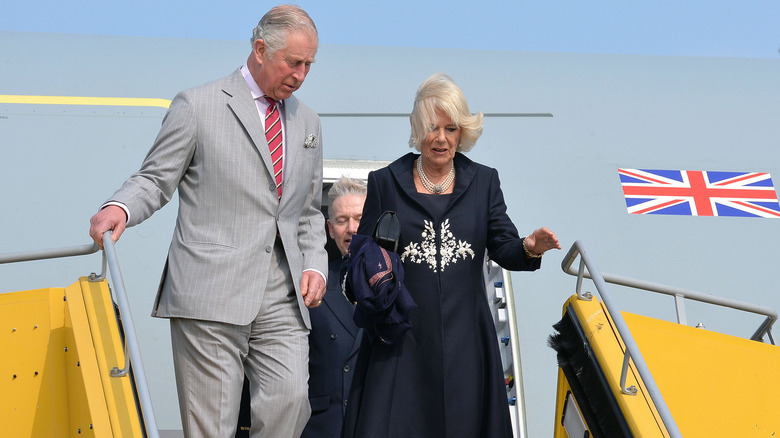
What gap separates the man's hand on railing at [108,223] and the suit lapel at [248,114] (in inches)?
21.6

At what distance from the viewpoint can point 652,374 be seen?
3494 mm

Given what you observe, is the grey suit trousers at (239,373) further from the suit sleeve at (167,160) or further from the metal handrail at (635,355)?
the metal handrail at (635,355)

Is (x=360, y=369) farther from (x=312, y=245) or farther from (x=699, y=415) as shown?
(x=699, y=415)

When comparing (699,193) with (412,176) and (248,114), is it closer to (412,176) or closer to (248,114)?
(412,176)

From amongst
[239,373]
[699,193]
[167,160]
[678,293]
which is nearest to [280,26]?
[167,160]

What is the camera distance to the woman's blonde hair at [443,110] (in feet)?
9.91

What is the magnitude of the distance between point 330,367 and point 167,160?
49.6 inches

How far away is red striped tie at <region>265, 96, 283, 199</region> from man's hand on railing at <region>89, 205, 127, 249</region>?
587 mm

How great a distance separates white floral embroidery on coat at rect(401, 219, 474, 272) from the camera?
3027mm

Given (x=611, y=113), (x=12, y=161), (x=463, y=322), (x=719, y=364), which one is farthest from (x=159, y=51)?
(x=719, y=364)

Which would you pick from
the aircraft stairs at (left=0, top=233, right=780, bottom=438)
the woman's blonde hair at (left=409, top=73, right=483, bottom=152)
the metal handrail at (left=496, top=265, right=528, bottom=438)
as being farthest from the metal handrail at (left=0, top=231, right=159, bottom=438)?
the metal handrail at (left=496, top=265, right=528, bottom=438)

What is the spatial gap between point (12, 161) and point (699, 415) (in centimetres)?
403

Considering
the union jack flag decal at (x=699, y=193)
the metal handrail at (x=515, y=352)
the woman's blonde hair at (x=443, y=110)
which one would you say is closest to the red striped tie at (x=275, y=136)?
the woman's blonde hair at (x=443, y=110)

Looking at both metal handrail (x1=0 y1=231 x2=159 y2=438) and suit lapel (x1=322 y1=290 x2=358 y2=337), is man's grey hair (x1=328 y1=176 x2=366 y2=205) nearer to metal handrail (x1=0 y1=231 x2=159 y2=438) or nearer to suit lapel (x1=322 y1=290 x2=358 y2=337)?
suit lapel (x1=322 y1=290 x2=358 y2=337)
